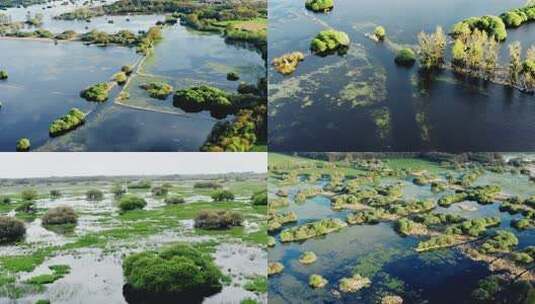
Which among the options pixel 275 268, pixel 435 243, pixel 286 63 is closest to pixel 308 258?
pixel 275 268

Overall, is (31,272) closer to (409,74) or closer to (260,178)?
(260,178)

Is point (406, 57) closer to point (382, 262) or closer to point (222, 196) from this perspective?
point (382, 262)

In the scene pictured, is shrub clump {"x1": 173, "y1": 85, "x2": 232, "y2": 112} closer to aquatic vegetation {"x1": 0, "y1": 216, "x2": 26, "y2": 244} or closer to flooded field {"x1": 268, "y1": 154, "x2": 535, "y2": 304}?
flooded field {"x1": 268, "y1": 154, "x2": 535, "y2": 304}

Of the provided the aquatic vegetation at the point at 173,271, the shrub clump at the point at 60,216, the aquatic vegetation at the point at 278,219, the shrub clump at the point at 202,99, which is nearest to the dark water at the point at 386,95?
the shrub clump at the point at 202,99

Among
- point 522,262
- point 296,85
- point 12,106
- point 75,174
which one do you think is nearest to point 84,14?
point 12,106

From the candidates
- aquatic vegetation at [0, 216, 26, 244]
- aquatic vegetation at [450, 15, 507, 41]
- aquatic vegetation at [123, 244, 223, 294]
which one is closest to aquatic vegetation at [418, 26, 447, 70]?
aquatic vegetation at [450, 15, 507, 41]

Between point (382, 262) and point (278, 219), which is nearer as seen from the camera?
point (382, 262)

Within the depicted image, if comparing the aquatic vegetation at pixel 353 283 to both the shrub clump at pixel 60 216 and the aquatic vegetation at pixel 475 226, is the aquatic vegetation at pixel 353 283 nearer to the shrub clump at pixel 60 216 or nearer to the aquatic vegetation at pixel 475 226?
the aquatic vegetation at pixel 475 226
